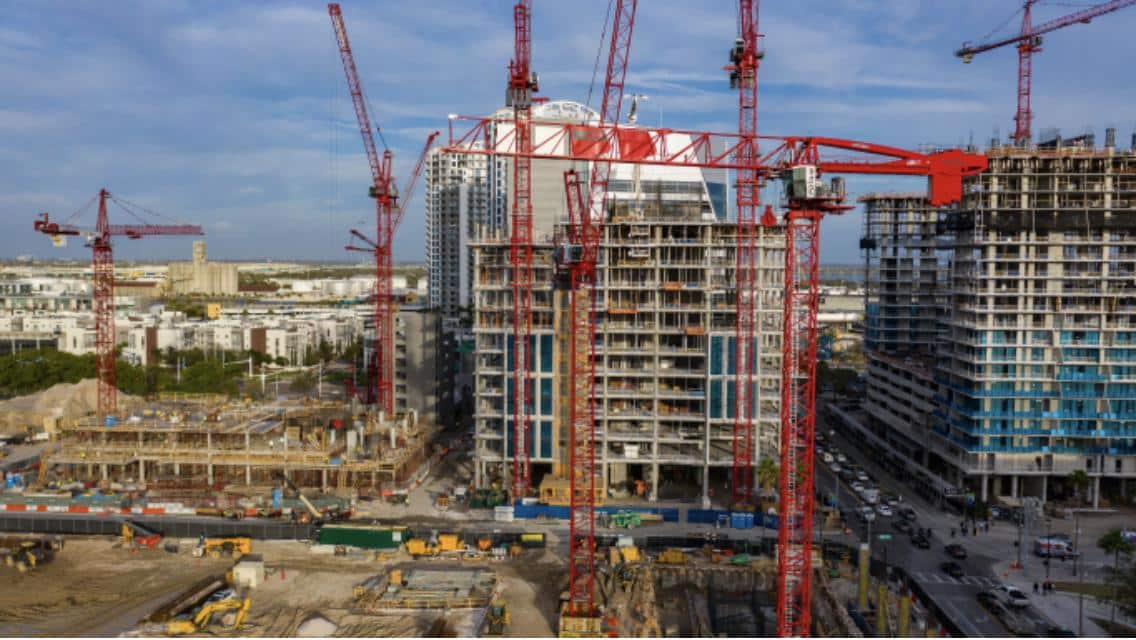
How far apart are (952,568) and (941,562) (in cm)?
138

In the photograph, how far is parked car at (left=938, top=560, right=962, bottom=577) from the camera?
1472 inches

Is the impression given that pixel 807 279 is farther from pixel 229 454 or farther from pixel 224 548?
pixel 229 454

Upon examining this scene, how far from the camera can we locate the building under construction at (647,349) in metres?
47.4

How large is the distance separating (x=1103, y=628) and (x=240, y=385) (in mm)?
77555

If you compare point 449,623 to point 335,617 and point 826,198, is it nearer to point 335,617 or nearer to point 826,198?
point 335,617

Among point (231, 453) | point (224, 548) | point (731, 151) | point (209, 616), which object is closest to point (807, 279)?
point (731, 151)

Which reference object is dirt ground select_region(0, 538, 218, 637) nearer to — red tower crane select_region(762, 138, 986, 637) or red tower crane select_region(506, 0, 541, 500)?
red tower crane select_region(506, 0, 541, 500)

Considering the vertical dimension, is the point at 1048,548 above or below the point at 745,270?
below

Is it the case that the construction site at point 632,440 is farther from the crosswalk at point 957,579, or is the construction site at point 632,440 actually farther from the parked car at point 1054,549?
the parked car at point 1054,549

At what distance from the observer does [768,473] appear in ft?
150

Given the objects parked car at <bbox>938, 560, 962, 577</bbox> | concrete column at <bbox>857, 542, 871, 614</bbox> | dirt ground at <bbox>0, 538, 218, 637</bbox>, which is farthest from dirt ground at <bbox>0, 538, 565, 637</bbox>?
parked car at <bbox>938, 560, 962, 577</bbox>

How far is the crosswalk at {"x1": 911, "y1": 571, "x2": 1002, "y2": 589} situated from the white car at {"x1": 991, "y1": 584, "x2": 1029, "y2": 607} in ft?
2.85

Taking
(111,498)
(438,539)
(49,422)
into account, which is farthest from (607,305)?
(49,422)

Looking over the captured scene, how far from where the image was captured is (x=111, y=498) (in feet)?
152
